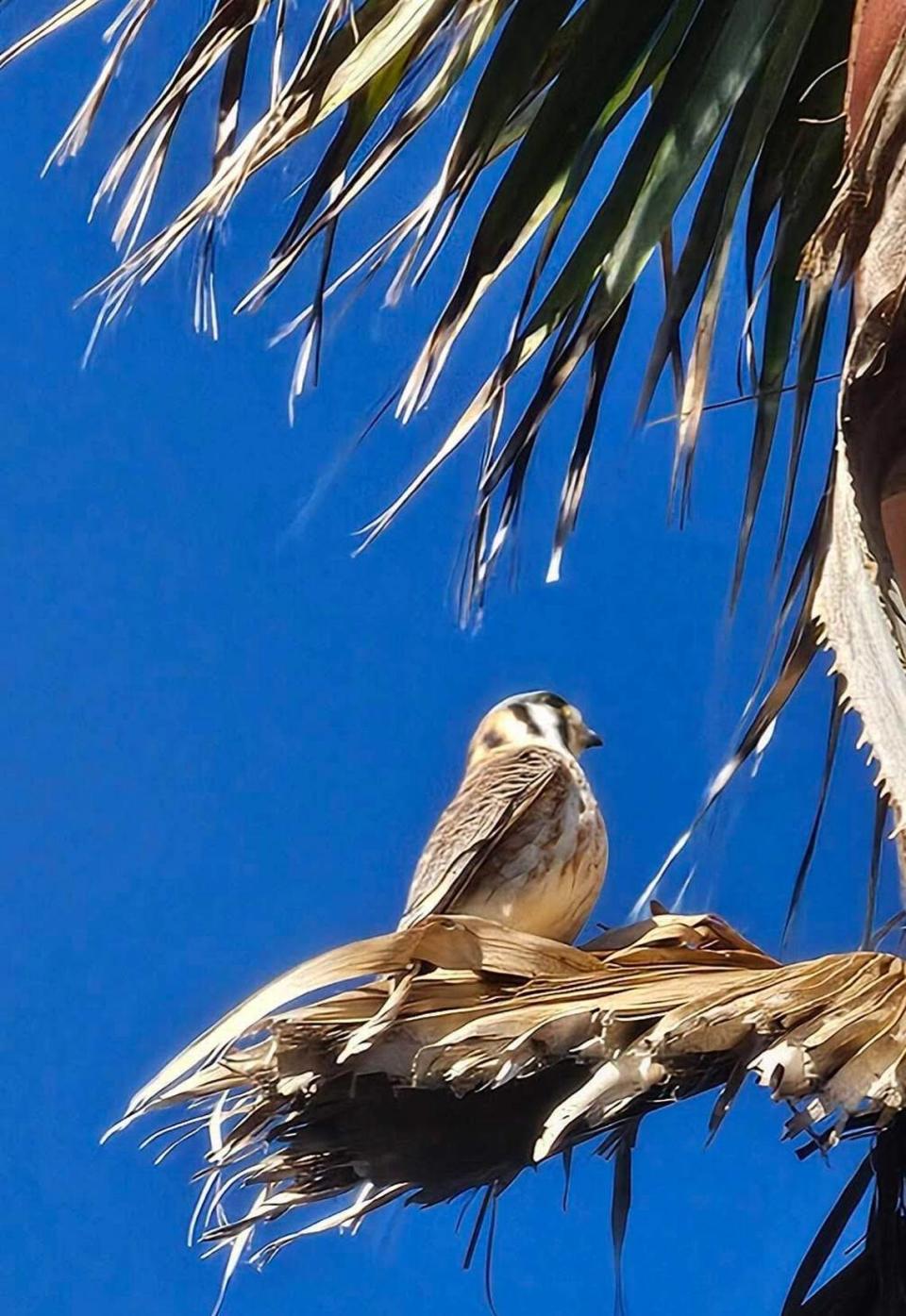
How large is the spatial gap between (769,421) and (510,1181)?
3.37 feet

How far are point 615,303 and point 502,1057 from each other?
3.57 feet

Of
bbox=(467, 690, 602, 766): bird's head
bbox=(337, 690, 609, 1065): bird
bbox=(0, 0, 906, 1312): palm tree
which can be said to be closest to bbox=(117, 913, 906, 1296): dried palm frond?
bbox=(0, 0, 906, 1312): palm tree

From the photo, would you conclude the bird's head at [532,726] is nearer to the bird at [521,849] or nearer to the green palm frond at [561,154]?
the bird at [521,849]

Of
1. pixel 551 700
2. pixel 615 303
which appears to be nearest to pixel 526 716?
pixel 551 700

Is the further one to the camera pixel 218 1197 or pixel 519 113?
pixel 519 113

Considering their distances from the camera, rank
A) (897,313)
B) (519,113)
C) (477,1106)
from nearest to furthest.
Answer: (897,313) < (477,1106) < (519,113)

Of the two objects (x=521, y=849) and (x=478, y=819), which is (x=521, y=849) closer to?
(x=521, y=849)

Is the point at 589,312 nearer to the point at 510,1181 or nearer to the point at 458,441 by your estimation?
the point at 458,441

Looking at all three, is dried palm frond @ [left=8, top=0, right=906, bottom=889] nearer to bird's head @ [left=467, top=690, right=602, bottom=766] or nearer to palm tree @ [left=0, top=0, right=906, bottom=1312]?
palm tree @ [left=0, top=0, right=906, bottom=1312]

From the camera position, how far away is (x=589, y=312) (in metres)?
2.58

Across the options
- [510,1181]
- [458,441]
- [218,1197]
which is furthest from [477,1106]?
[458,441]

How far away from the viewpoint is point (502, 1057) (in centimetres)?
187

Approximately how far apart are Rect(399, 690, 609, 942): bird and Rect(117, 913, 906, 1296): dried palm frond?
1065 mm

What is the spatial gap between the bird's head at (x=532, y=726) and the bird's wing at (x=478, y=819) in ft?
0.58
